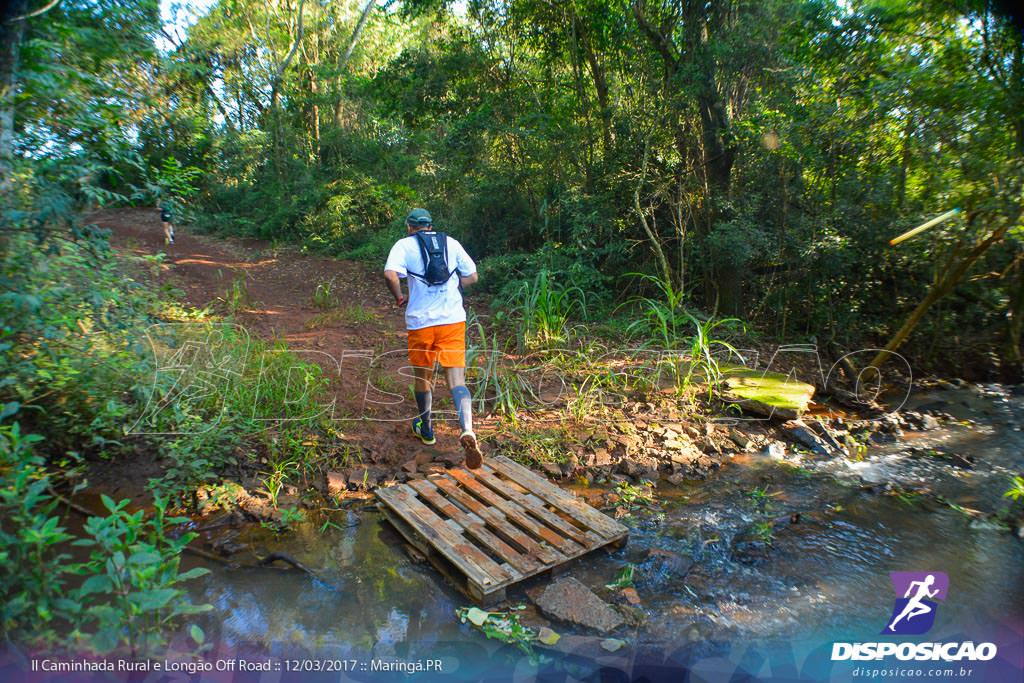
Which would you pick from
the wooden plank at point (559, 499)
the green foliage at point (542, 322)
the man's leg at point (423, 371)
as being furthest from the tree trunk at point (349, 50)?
the wooden plank at point (559, 499)

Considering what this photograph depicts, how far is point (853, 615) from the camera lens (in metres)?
2.75

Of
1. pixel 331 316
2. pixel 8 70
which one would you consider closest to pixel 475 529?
pixel 8 70

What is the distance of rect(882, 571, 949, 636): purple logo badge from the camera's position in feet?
8.89

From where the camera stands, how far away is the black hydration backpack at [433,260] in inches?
157

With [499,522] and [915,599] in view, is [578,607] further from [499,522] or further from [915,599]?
[915,599]

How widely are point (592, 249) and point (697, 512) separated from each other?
496 centimetres

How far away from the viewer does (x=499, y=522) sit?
3.39 meters

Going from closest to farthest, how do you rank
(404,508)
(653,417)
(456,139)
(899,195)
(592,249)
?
(404,508)
(653,417)
(899,195)
(592,249)
(456,139)

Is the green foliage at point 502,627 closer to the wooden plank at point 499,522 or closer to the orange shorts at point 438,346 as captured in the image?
the wooden plank at point 499,522

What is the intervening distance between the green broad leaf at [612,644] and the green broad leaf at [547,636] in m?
0.21

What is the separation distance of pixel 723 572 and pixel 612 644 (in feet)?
3.00

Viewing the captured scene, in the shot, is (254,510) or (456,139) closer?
(254,510)

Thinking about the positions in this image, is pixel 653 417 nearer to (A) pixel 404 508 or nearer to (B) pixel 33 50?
(A) pixel 404 508

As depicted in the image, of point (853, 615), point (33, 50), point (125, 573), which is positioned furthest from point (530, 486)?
point (33, 50)
